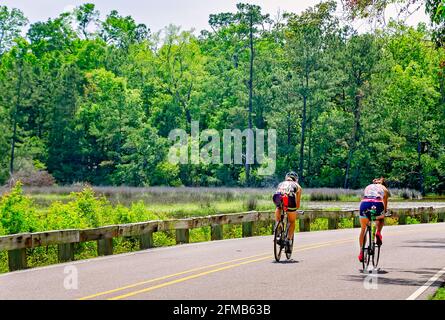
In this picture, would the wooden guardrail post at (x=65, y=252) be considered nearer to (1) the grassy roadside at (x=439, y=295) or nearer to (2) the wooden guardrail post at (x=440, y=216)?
(1) the grassy roadside at (x=439, y=295)

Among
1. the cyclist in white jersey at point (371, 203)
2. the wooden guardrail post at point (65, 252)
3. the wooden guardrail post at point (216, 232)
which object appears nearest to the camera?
the cyclist in white jersey at point (371, 203)

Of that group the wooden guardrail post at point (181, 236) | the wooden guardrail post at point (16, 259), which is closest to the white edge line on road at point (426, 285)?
the wooden guardrail post at point (16, 259)

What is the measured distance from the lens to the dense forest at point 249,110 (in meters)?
85.5

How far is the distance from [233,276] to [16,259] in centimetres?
484

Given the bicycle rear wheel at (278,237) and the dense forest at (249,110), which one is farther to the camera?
the dense forest at (249,110)

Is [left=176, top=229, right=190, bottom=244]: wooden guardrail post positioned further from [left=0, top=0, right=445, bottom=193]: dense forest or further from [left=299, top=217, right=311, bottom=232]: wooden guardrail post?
[left=0, top=0, right=445, bottom=193]: dense forest

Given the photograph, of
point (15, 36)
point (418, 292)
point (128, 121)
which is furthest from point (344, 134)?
point (418, 292)

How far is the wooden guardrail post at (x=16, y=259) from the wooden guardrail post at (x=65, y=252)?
165 centimetres

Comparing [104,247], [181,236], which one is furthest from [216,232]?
[104,247]

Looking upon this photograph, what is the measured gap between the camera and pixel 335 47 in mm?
95938

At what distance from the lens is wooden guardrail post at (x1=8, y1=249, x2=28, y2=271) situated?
60.3 ft

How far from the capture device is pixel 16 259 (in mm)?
18453

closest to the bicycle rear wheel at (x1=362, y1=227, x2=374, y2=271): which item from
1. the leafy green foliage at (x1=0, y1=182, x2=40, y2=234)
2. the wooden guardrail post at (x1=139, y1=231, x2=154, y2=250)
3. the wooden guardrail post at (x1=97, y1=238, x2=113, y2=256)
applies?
the wooden guardrail post at (x1=97, y1=238, x2=113, y2=256)
